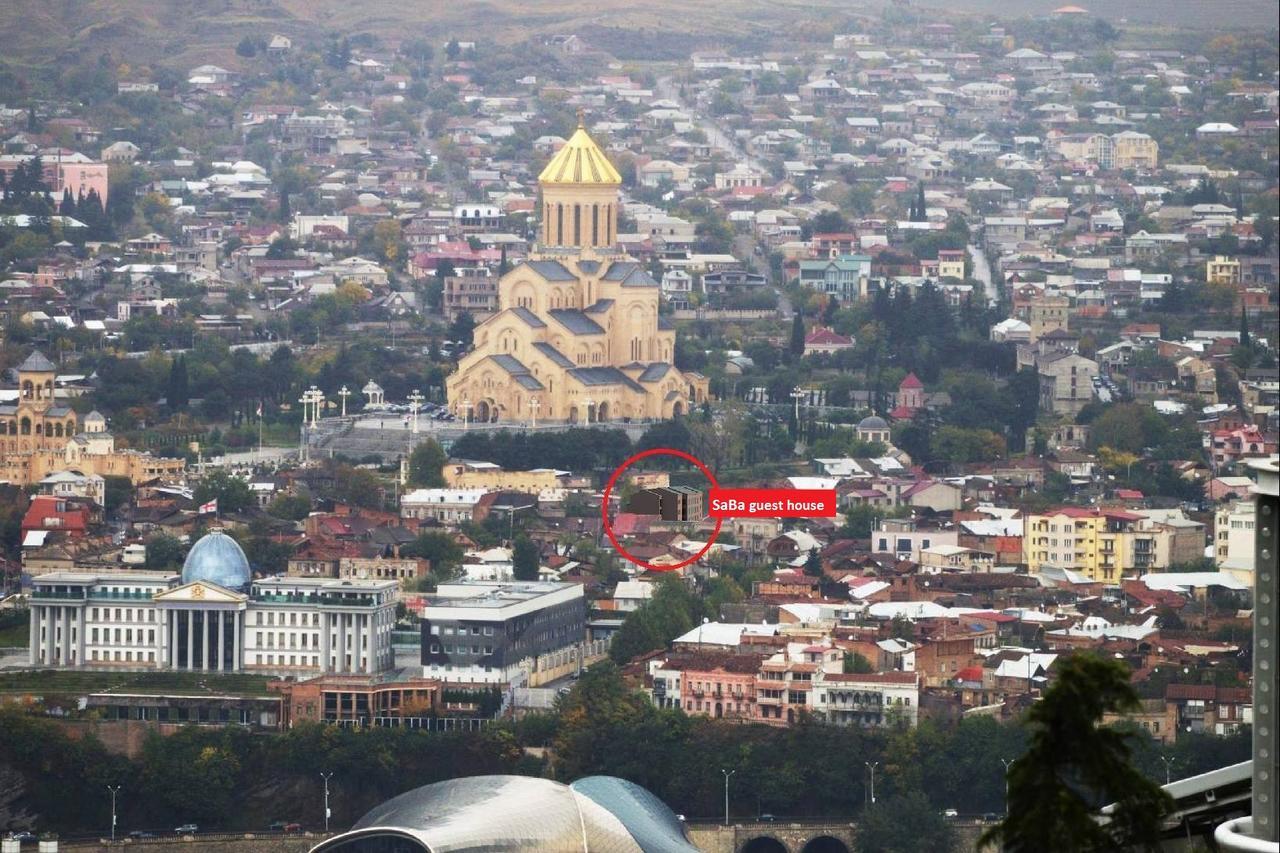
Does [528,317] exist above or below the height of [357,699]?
above

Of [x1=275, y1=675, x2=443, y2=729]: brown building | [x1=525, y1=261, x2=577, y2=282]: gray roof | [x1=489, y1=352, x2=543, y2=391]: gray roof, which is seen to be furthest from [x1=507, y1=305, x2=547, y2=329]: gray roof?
[x1=275, y1=675, x2=443, y2=729]: brown building

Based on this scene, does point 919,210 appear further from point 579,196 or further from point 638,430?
point 638,430

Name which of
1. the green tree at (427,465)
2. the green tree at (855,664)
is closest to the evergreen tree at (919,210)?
the green tree at (427,465)

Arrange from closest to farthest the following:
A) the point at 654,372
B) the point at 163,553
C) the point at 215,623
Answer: the point at 215,623, the point at 163,553, the point at 654,372

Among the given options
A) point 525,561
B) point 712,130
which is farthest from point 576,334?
point 712,130

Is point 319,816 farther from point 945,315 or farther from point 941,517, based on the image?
point 945,315

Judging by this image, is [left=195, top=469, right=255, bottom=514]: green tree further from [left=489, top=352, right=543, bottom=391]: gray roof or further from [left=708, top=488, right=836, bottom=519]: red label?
[left=489, top=352, right=543, bottom=391]: gray roof

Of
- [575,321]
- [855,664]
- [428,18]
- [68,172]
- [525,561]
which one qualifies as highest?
[428,18]

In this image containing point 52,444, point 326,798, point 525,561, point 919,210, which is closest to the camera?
point 326,798
